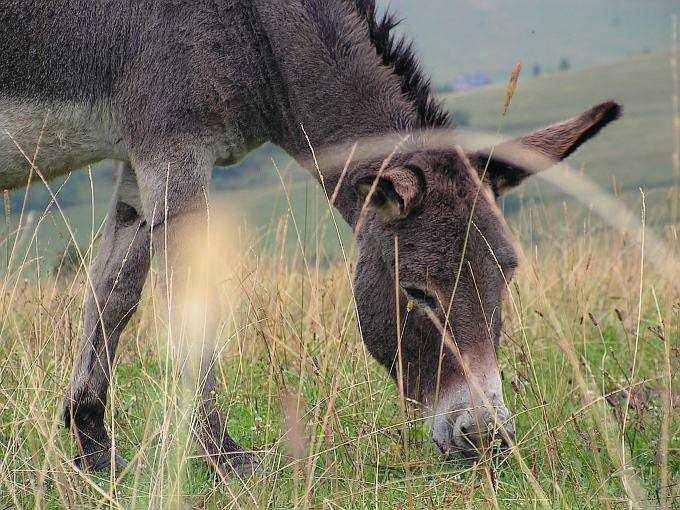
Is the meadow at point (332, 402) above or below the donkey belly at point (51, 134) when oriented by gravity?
below

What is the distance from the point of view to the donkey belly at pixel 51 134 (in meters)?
3.31

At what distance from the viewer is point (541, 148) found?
3.26 meters

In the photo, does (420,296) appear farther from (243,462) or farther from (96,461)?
(96,461)

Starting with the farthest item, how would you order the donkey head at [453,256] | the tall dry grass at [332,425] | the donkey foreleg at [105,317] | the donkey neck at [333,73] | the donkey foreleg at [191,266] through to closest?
1. the donkey foreleg at [105,317]
2. the donkey neck at [333,73]
3. the donkey foreleg at [191,266]
4. the donkey head at [453,256]
5. the tall dry grass at [332,425]

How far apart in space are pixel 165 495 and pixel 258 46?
1823 millimetres

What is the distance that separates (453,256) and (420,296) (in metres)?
0.22

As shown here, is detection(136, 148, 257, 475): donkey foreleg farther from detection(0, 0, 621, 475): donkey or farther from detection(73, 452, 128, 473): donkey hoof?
detection(73, 452, 128, 473): donkey hoof

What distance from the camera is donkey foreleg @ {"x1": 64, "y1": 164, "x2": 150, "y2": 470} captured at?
3734 mm

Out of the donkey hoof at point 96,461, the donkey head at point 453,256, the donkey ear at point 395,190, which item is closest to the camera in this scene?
the donkey ear at point 395,190

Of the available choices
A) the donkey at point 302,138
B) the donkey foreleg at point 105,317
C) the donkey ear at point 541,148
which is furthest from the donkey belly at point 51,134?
the donkey ear at point 541,148

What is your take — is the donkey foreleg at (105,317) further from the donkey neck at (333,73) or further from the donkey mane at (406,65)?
the donkey mane at (406,65)

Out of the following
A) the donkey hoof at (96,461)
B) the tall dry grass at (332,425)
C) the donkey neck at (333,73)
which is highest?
the donkey neck at (333,73)

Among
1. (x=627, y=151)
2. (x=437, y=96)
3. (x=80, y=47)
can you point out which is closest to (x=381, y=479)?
(x=437, y=96)

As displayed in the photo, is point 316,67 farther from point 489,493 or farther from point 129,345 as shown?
point 129,345
